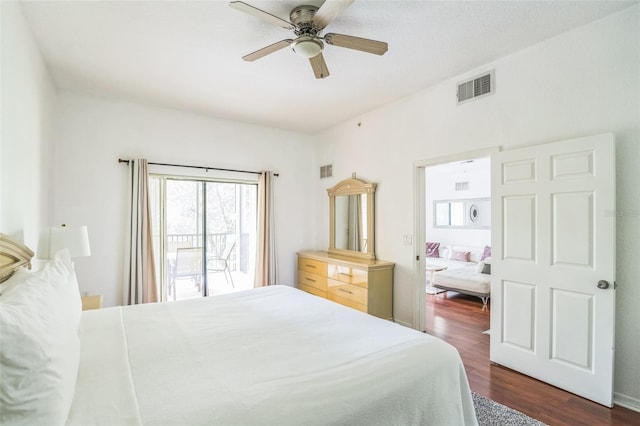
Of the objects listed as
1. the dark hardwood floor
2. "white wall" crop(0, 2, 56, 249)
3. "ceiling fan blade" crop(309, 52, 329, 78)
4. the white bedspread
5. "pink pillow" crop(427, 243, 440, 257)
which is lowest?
the dark hardwood floor

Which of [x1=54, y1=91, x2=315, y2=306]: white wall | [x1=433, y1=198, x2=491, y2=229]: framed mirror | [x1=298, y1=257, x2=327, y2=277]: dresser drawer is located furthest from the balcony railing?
[x1=433, y1=198, x2=491, y2=229]: framed mirror

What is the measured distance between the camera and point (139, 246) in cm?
370

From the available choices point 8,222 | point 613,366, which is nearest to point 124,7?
point 8,222

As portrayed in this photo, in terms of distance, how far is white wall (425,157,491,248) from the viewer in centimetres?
662

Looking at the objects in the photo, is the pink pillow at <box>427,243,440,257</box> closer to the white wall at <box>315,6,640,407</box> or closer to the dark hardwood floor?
the dark hardwood floor

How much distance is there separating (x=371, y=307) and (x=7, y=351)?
10.6ft

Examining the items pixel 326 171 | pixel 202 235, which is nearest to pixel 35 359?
pixel 202 235

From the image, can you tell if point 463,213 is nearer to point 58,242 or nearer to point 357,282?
point 357,282

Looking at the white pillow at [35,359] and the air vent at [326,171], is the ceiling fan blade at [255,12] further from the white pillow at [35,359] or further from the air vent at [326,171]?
the air vent at [326,171]

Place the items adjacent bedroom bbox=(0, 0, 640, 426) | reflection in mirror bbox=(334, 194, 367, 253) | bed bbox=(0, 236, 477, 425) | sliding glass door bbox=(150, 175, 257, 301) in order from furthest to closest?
reflection in mirror bbox=(334, 194, 367, 253), sliding glass door bbox=(150, 175, 257, 301), adjacent bedroom bbox=(0, 0, 640, 426), bed bbox=(0, 236, 477, 425)

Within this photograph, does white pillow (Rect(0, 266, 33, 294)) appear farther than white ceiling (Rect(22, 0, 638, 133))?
No

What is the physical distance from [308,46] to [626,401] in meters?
3.30

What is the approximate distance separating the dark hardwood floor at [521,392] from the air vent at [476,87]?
8.27 ft

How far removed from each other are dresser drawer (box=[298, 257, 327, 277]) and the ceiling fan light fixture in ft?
9.26
